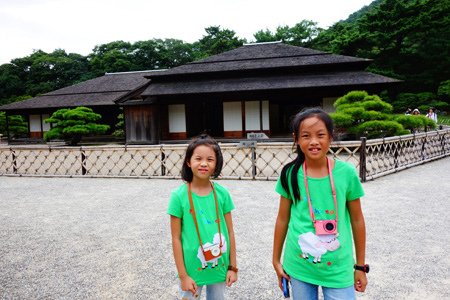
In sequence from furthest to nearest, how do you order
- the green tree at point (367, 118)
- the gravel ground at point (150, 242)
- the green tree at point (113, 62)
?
the green tree at point (113, 62) → the green tree at point (367, 118) → the gravel ground at point (150, 242)

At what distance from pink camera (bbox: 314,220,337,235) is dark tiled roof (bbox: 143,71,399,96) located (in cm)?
1411

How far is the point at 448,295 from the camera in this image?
2.66 meters

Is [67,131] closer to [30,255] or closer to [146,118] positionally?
[146,118]

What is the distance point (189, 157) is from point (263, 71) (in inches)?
621

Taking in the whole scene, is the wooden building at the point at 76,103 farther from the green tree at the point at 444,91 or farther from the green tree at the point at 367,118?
the green tree at the point at 444,91

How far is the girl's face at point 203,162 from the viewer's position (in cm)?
185

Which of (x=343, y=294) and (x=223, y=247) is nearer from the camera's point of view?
(x=343, y=294)

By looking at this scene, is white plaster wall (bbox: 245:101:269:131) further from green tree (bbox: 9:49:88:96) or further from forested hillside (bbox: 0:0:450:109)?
green tree (bbox: 9:49:88:96)

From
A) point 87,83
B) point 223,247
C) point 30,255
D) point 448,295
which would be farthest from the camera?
point 87,83

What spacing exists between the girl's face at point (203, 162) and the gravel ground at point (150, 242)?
1.37m

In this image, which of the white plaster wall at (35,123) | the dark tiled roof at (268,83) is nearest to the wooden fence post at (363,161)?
the dark tiled roof at (268,83)

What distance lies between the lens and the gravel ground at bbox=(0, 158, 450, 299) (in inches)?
114

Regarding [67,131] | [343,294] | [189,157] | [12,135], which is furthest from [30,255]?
[12,135]

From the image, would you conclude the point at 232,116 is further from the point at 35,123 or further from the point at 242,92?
the point at 35,123
